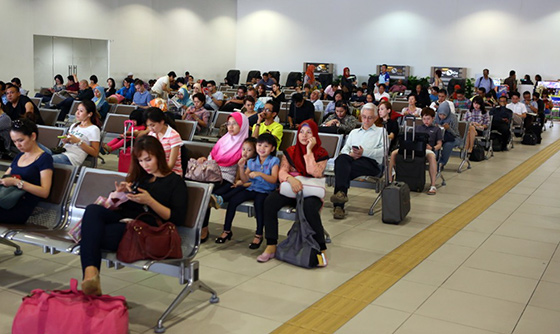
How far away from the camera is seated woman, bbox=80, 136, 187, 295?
3.81 m

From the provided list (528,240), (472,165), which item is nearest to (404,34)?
(472,165)

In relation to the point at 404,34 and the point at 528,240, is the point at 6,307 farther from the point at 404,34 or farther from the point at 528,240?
the point at 404,34

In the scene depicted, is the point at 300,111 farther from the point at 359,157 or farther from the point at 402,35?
the point at 402,35

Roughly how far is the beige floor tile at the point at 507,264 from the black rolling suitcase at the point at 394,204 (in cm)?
108

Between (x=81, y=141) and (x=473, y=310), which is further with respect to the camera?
(x=81, y=141)

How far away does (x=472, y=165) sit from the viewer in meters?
11.2

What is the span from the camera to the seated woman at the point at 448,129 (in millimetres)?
9406

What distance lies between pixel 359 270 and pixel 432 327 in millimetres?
1216

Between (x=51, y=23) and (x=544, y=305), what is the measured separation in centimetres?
1865

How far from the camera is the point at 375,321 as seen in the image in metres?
3.99

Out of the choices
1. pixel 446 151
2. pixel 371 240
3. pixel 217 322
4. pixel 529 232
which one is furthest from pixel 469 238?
pixel 446 151

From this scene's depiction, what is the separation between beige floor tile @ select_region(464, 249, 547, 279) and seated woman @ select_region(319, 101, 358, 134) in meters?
3.80

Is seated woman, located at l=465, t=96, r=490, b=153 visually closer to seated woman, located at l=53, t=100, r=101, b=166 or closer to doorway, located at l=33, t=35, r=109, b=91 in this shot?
seated woman, located at l=53, t=100, r=101, b=166

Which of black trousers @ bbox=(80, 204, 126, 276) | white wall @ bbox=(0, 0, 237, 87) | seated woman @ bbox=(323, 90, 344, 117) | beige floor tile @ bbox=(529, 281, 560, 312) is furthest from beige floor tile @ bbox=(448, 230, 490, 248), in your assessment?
white wall @ bbox=(0, 0, 237, 87)
